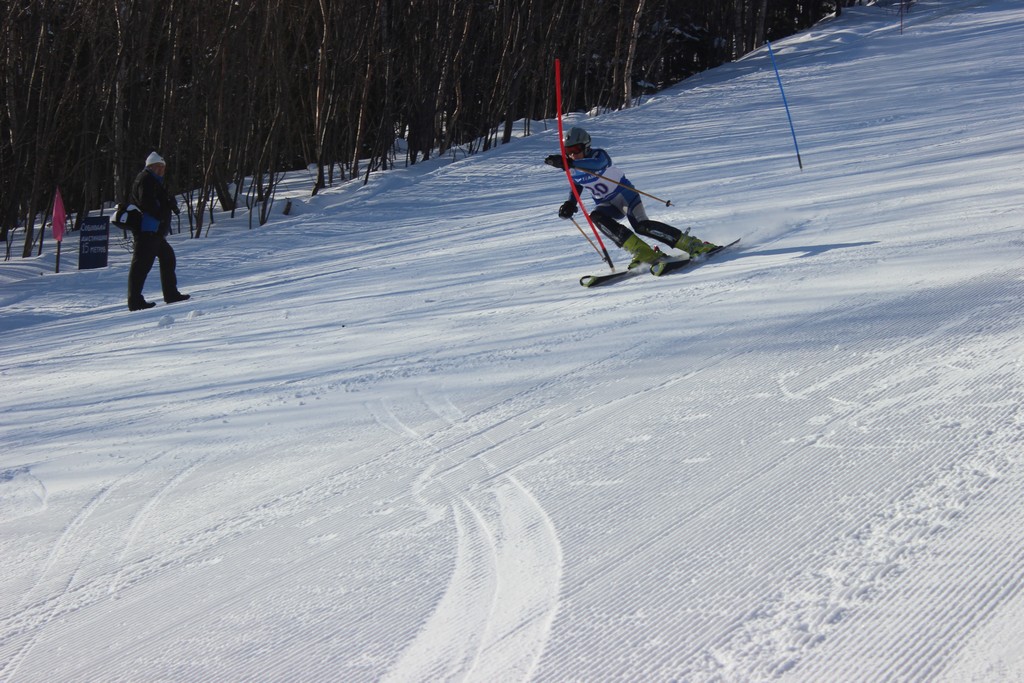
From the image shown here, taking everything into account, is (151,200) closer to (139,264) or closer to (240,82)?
(139,264)

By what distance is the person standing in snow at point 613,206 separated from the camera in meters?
7.89

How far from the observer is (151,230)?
31.0 feet

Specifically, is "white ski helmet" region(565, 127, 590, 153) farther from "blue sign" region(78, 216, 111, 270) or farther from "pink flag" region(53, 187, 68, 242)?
"pink flag" region(53, 187, 68, 242)

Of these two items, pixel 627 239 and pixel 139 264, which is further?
pixel 139 264

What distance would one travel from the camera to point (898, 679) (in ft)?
8.03

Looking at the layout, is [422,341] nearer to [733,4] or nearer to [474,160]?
[474,160]

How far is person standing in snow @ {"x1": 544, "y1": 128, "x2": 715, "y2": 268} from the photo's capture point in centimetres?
789

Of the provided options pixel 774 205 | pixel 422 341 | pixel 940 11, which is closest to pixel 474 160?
pixel 774 205

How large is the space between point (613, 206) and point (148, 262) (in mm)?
4952

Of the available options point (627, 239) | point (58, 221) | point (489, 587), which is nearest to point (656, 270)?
point (627, 239)

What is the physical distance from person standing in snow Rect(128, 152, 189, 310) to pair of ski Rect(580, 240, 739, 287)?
4589mm

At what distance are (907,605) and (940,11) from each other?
106 feet

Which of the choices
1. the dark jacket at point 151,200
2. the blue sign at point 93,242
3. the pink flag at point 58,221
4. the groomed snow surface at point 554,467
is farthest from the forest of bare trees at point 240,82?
the groomed snow surface at point 554,467

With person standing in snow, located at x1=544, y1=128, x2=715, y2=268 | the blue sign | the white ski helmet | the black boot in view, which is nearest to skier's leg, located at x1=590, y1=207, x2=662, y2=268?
person standing in snow, located at x1=544, y1=128, x2=715, y2=268
